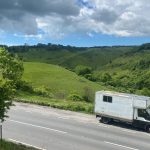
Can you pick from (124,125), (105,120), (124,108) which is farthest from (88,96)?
(124,108)

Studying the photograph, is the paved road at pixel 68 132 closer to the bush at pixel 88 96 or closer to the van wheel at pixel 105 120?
the van wheel at pixel 105 120

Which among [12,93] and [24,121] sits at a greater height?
[12,93]

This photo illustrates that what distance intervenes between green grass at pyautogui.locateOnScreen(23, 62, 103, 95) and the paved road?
2953 inches

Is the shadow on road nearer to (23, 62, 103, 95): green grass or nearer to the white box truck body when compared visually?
the white box truck body

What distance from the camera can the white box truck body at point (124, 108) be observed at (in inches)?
1484

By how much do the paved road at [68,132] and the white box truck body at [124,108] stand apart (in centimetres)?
80

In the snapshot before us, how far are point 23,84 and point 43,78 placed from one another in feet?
219

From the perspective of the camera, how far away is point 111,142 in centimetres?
3142

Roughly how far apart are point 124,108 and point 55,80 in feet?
319

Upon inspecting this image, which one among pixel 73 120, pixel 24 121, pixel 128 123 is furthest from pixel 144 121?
pixel 24 121

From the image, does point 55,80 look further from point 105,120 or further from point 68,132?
point 68,132

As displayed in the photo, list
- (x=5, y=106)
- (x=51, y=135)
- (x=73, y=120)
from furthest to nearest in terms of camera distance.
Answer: (x=73, y=120)
(x=51, y=135)
(x=5, y=106)

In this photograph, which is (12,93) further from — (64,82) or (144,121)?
(64,82)

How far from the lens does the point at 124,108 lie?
3869 cm
